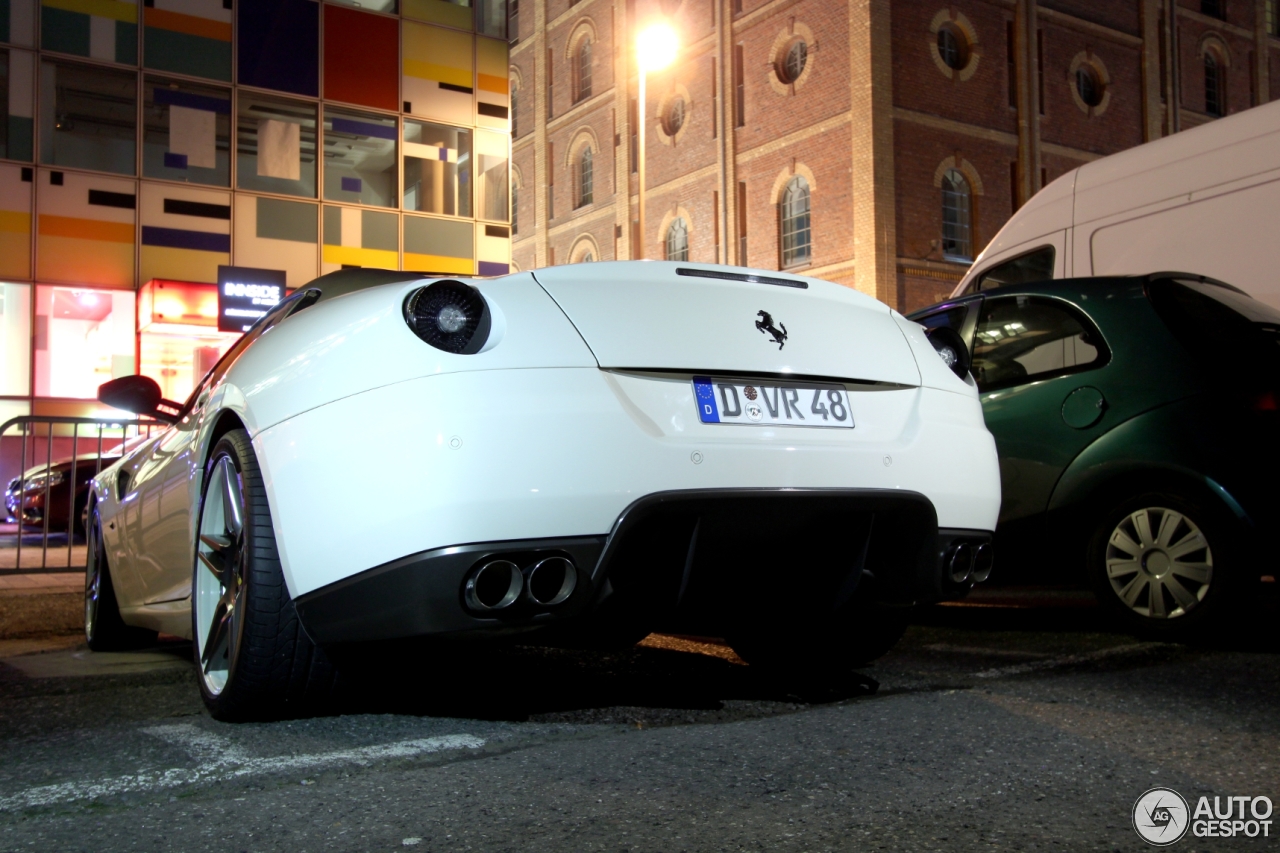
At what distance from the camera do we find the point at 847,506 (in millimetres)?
3109

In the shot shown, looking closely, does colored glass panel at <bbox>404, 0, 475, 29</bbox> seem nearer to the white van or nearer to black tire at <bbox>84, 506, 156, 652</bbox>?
the white van

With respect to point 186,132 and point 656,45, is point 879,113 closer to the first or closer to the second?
point 656,45

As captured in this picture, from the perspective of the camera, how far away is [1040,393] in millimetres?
5355

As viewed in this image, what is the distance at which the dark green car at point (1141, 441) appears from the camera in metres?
4.62

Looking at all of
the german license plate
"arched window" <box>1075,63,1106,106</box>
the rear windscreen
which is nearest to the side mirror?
the german license plate

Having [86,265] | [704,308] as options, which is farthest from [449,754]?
[86,265]

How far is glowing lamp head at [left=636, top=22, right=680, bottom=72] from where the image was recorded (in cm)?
2269

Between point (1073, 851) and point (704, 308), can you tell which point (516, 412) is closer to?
point (704, 308)

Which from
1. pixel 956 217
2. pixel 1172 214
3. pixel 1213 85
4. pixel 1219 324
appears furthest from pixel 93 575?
pixel 1213 85

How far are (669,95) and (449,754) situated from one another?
112 ft

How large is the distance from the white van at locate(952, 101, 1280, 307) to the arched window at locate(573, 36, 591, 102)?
106 feet

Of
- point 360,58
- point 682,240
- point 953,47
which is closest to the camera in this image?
point 360,58

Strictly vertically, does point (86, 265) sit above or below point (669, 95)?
below

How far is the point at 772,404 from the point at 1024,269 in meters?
7.00
